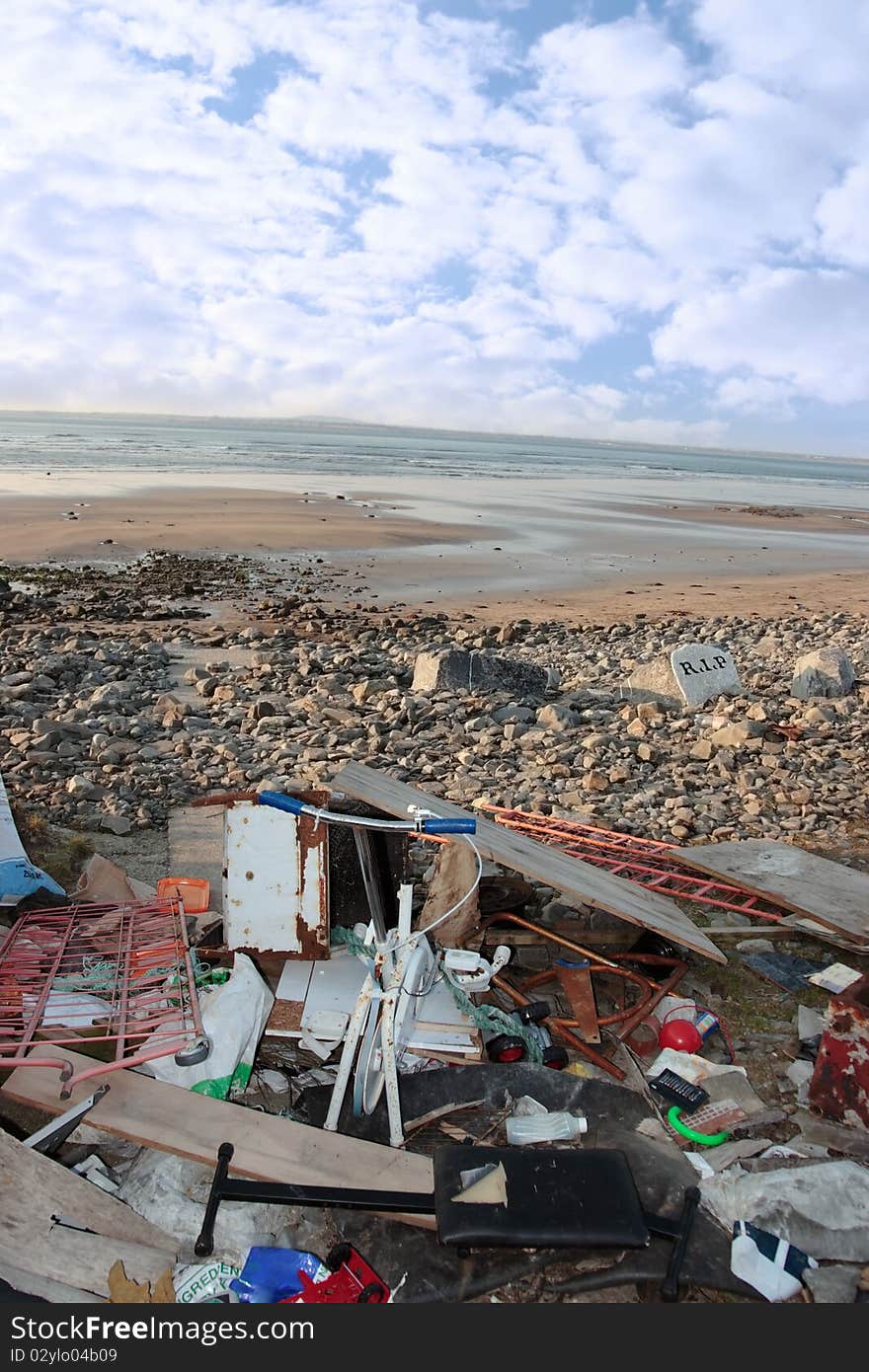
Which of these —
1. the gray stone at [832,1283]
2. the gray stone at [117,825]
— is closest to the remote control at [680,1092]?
the gray stone at [832,1283]

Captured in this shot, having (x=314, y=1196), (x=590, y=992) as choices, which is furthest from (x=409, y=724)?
(x=314, y=1196)

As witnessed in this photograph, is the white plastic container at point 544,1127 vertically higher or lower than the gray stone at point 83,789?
lower

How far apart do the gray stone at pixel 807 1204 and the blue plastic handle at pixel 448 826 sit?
164 cm

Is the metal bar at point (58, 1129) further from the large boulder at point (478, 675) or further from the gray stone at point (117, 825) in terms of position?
the large boulder at point (478, 675)

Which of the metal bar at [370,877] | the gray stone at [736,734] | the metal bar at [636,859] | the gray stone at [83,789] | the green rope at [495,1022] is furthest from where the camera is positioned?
the gray stone at [736,734]

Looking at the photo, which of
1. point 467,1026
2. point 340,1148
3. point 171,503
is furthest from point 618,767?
point 171,503

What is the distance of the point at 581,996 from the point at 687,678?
20.8 ft

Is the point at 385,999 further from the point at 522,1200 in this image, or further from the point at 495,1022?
the point at 522,1200

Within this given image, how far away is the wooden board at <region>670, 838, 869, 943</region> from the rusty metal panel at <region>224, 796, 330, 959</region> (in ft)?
9.54

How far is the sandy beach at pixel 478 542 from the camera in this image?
690 inches

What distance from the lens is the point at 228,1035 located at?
383cm

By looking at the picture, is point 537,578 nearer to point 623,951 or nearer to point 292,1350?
point 623,951

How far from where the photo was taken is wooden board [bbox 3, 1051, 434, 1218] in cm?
328

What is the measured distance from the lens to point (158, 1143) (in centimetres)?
333
